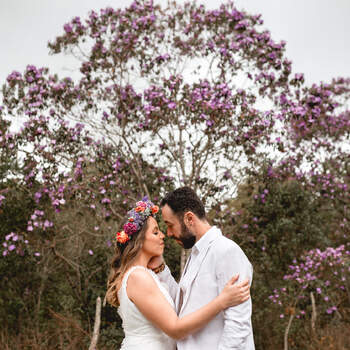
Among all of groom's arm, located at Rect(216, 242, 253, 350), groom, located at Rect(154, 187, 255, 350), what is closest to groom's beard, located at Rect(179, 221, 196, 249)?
groom, located at Rect(154, 187, 255, 350)

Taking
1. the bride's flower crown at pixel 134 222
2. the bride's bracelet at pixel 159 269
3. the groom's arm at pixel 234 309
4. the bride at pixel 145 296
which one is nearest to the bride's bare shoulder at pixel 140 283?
the bride at pixel 145 296

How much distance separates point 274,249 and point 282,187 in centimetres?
126

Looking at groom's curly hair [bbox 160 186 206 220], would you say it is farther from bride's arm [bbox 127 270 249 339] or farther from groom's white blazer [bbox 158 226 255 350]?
bride's arm [bbox 127 270 249 339]

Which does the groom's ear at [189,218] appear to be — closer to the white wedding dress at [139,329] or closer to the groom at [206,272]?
the groom at [206,272]

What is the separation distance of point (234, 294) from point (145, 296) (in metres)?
0.70

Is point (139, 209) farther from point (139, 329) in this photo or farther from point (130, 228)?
point (139, 329)

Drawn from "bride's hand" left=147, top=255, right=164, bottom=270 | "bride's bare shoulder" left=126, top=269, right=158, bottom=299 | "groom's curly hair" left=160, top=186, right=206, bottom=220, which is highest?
"groom's curly hair" left=160, top=186, right=206, bottom=220

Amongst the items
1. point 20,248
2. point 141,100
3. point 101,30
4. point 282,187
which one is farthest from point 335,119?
point 20,248

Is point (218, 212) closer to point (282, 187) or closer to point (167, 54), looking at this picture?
point (282, 187)

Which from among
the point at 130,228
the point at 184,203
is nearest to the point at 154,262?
the point at 130,228

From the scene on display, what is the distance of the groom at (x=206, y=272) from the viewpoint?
2.29 metres

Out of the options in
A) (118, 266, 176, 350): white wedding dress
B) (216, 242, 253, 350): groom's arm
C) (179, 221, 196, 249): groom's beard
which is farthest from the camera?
(118, 266, 176, 350): white wedding dress

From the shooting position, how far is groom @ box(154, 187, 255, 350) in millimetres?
2289

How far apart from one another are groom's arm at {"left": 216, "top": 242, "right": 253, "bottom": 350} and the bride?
0.06 meters
